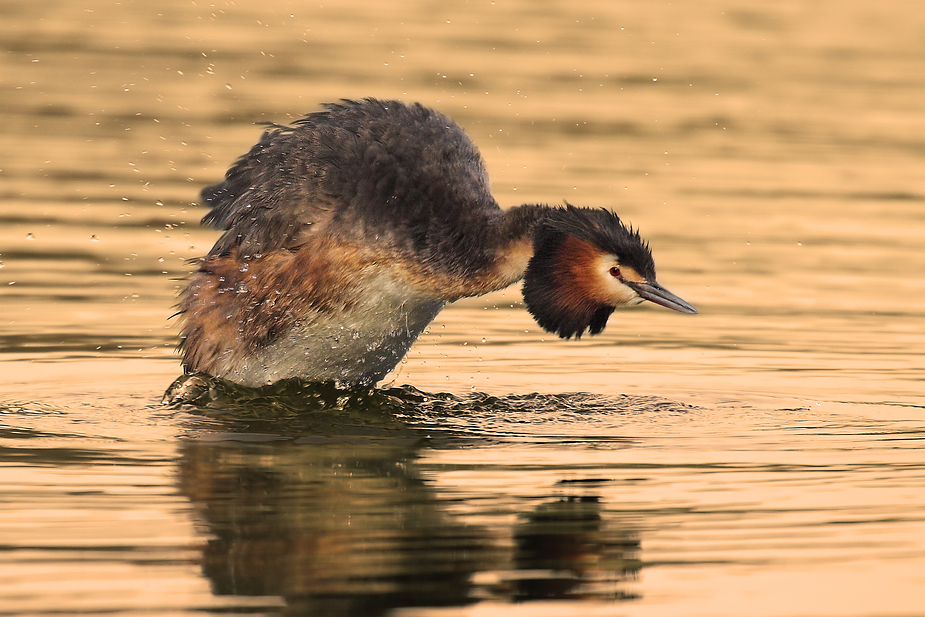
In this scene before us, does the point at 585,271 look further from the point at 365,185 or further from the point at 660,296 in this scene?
the point at 365,185

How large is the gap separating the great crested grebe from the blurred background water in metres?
0.40

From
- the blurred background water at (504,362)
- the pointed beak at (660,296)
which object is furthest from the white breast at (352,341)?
the pointed beak at (660,296)

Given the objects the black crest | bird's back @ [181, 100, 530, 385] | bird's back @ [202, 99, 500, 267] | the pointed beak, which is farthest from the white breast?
the pointed beak

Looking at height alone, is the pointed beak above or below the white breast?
above

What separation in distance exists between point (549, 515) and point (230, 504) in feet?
4.58

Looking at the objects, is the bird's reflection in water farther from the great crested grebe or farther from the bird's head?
the bird's head

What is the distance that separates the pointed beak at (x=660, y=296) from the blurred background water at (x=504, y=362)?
659 mm

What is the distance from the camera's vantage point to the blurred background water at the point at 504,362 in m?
7.18

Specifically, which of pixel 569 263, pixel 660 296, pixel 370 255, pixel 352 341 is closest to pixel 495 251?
pixel 569 263

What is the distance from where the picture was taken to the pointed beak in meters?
9.75

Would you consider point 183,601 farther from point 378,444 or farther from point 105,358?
point 105,358

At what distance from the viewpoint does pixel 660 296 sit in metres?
9.77

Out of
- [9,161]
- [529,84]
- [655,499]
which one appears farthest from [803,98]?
[655,499]

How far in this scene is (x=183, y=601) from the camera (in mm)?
6656
